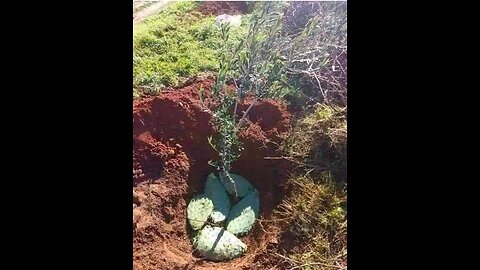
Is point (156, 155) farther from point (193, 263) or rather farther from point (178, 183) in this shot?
point (193, 263)

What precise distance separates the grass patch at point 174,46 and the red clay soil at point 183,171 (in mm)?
91

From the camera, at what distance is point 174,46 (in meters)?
3.13

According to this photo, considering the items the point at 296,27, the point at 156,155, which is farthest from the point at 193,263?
the point at 296,27

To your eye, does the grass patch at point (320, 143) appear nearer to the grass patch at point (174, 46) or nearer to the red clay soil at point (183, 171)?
the red clay soil at point (183, 171)

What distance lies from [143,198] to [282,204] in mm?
640

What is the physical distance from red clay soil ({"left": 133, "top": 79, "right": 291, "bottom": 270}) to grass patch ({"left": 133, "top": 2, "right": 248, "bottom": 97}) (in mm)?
91

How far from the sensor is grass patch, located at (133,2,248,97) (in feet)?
9.79

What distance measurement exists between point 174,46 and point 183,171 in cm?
76

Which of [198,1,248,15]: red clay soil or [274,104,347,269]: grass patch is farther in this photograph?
[198,1,248,15]: red clay soil

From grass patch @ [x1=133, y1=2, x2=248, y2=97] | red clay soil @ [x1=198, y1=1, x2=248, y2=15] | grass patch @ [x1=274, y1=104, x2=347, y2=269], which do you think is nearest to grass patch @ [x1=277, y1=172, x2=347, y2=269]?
grass patch @ [x1=274, y1=104, x2=347, y2=269]

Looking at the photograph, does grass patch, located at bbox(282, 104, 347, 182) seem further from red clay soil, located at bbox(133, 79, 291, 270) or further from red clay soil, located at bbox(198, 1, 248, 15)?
red clay soil, located at bbox(198, 1, 248, 15)
